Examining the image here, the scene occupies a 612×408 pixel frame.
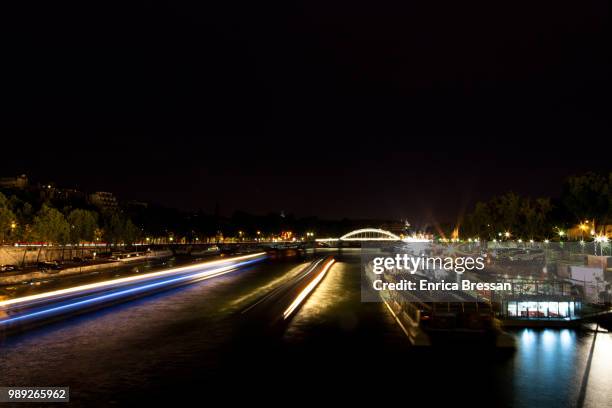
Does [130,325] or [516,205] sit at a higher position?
[516,205]

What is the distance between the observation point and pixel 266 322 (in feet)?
78.4

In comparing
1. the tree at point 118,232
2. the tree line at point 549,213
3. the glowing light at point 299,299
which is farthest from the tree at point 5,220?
the tree line at point 549,213

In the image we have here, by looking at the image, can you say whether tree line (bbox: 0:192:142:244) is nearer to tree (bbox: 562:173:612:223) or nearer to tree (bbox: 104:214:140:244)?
tree (bbox: 104:214:140:244)

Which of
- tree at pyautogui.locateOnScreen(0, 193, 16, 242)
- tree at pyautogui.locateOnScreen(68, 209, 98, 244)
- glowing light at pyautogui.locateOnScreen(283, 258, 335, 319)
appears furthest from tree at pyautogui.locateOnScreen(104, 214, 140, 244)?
glowing light at pyautogui.locateOnScreen(283, 258, 335, 319)

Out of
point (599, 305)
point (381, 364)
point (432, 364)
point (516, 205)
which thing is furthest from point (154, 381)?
point (516, 205)

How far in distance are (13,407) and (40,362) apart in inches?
168

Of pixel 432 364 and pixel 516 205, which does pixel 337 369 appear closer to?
pixel 432 364

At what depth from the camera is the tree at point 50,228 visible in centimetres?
8644

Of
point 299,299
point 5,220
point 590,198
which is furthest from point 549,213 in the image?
point 5,220

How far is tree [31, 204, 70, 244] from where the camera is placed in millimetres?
86438

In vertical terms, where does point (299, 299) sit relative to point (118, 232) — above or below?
below

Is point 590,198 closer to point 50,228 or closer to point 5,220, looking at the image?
point 50,228

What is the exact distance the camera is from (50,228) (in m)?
87.2

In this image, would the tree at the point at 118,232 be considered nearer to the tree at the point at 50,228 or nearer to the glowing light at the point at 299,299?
the tree at the point at 50,228
